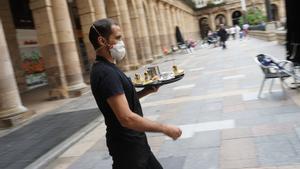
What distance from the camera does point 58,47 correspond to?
533 inches

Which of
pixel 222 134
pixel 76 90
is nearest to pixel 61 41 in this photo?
pixel 76 90

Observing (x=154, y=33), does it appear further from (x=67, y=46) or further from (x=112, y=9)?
(x=67, y=46)

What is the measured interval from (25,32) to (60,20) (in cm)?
823

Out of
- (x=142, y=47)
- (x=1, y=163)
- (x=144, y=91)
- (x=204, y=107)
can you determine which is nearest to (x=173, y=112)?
(x=204, y=107)

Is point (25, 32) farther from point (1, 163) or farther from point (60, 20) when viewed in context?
point (1, 163)

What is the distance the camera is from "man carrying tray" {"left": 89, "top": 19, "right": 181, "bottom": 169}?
243 centimetres

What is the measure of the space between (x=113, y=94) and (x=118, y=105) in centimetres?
7

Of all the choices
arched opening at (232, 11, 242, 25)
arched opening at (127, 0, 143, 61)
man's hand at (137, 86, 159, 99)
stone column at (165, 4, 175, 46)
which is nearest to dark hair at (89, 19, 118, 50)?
man's hand at (137, 86, 159, 99)

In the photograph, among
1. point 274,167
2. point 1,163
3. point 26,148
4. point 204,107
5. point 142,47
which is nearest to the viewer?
point 274,167

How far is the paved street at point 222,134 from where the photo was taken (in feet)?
16.2

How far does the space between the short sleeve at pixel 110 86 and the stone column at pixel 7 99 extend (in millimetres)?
7953

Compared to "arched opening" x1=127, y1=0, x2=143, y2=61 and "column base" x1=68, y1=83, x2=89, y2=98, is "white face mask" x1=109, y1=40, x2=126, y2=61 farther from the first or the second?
"arched opening" x1=127, y1=0, x2=143, y2=61

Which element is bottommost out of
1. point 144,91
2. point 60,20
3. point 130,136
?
point 130,136

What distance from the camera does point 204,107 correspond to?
326 inches
